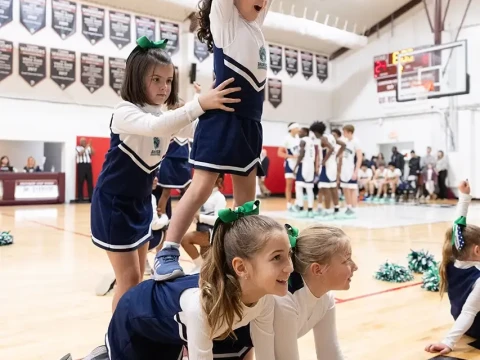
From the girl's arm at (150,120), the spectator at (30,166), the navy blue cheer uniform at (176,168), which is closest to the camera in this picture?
the girl's arm at (150,120)

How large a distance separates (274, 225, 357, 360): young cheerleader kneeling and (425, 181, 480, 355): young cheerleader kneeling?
0.70 m

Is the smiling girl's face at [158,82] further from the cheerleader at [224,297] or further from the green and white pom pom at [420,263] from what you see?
the green and white pom pom at [420,263]

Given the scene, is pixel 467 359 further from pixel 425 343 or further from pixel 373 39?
pixel 373 39

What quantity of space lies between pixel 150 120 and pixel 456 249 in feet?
4.72

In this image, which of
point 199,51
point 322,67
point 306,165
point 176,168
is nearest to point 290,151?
point 306,165

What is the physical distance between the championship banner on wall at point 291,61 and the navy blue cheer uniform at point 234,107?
13.7 m

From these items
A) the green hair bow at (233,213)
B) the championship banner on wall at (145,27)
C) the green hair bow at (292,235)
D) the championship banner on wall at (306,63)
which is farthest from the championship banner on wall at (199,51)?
the green hair bow at (233,213)

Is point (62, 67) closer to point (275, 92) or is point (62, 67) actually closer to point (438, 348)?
point (275, 92)

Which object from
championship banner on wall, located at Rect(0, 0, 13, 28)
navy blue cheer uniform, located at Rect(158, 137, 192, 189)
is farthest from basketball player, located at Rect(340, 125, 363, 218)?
championship banner on wall, located at Rect(0, 0, 13, 28)

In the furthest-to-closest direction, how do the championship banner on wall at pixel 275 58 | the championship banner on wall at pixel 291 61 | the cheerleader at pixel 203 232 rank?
the championship banner on wall at pixel 291 61 < the championship banner on wall at pixel 275 58 < the cheerleader at pixel 203 232

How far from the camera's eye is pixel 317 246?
155 centimetres

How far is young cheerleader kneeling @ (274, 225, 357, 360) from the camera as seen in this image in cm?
144

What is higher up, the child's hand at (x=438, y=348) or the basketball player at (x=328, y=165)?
the basketball player at (x=328, y=165)

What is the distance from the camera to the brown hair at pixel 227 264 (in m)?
1.28
